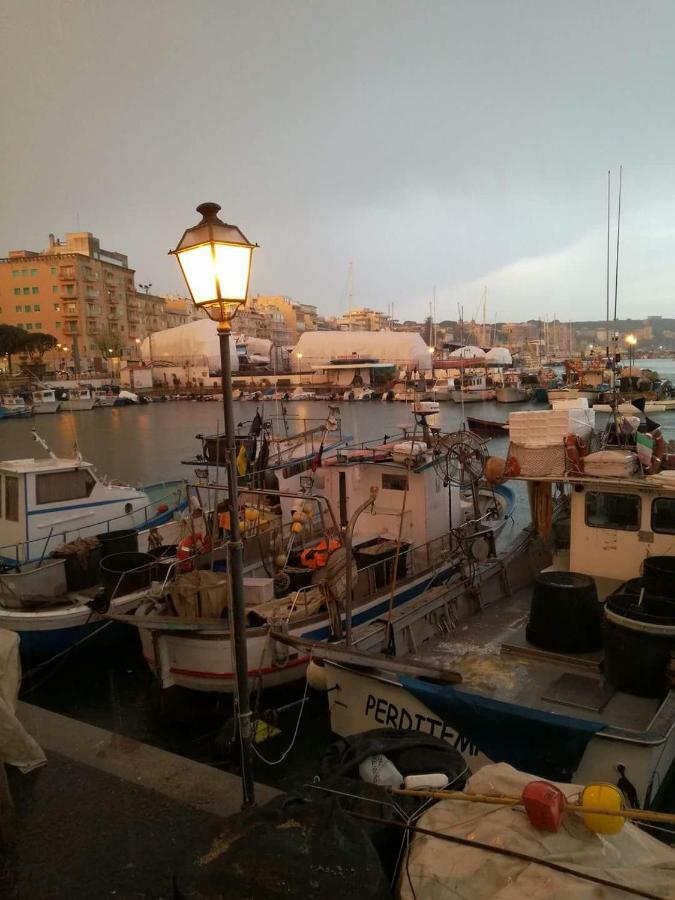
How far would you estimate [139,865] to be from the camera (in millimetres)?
3895

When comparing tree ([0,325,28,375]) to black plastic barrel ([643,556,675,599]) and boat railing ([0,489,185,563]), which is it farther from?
black plastic barrel ([643,556,675,599])

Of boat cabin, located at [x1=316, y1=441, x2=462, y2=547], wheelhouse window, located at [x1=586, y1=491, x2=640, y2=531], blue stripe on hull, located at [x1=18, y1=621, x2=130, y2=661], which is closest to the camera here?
wheelhouse window, located at [x1=586, y1=491, x2=640, y2=531]

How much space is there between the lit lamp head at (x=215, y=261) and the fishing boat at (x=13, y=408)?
7486 cm

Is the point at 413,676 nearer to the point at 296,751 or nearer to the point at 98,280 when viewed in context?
the point at 296,751

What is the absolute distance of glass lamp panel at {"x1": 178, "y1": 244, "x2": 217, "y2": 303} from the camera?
3.85 m

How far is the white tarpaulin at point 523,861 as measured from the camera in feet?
8.57

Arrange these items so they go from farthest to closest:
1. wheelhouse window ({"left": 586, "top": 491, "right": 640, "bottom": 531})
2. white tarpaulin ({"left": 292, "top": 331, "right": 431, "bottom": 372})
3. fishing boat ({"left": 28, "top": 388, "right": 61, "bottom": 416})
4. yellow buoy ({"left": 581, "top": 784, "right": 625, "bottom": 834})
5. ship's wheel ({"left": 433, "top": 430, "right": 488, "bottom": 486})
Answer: white tarpaulin ({"left": 292, "top": 331, "right": 431, "bottom": 372}) → fishing boat ({"left": 28, "top": 388, "right": 61, "bottom": 416}) → ship's wheel ({"left": 433, "top": 430, "right": 488, "bottom": 486}) → wheelhouse window ({"left": 586, "top": 491, "right": 640, "bottom": 531}) → yellow buoy ({"left": 581, "top": 784, "right": 625, "bottom": 834})

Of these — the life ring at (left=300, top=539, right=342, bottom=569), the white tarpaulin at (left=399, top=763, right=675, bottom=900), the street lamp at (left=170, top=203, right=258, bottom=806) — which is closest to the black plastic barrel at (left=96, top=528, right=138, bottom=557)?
the life ring at (left=300, top=539, right=342, bottom=569)

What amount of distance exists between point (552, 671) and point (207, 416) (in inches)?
2474

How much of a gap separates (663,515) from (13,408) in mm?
76240

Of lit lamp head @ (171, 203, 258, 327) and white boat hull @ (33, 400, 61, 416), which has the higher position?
lit lamp head @ (171, 203, 258, 327)

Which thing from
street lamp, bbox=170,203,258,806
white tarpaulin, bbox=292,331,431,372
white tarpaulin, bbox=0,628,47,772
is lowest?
white tarpaulin, bbox=0,628,47,772

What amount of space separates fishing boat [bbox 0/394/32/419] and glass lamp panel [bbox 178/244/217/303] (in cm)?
7480

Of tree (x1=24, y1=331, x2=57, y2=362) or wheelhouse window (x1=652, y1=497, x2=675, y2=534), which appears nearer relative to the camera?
wheelhouse window (x1=652, y1=497, x2=675, y2=534)
